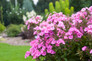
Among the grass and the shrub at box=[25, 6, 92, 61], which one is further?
the grass

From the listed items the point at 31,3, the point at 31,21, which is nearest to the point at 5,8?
the point at 31,3

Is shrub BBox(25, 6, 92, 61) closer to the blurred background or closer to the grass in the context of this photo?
the grass

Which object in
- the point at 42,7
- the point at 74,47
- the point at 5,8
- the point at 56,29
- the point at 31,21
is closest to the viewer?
the point at 56,29

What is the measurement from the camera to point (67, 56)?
9.66 ft

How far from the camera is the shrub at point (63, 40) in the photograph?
105 inches

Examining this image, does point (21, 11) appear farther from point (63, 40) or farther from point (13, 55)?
point (63, 40)

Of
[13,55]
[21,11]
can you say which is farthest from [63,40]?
[21,11]

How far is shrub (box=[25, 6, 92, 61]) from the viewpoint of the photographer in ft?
8.75

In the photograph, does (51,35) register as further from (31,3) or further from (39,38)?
(31,3)

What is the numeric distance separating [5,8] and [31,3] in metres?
5.45

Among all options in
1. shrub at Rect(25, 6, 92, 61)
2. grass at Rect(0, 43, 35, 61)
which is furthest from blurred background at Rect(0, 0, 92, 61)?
shrub at Rect(25, 6, 92, 61)

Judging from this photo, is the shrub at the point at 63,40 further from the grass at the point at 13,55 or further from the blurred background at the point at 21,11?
the blurred background at the point at 21,11

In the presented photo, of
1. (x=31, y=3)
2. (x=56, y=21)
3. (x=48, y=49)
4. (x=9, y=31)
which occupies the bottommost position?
(x=9, y=31)

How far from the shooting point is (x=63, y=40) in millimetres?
2756
